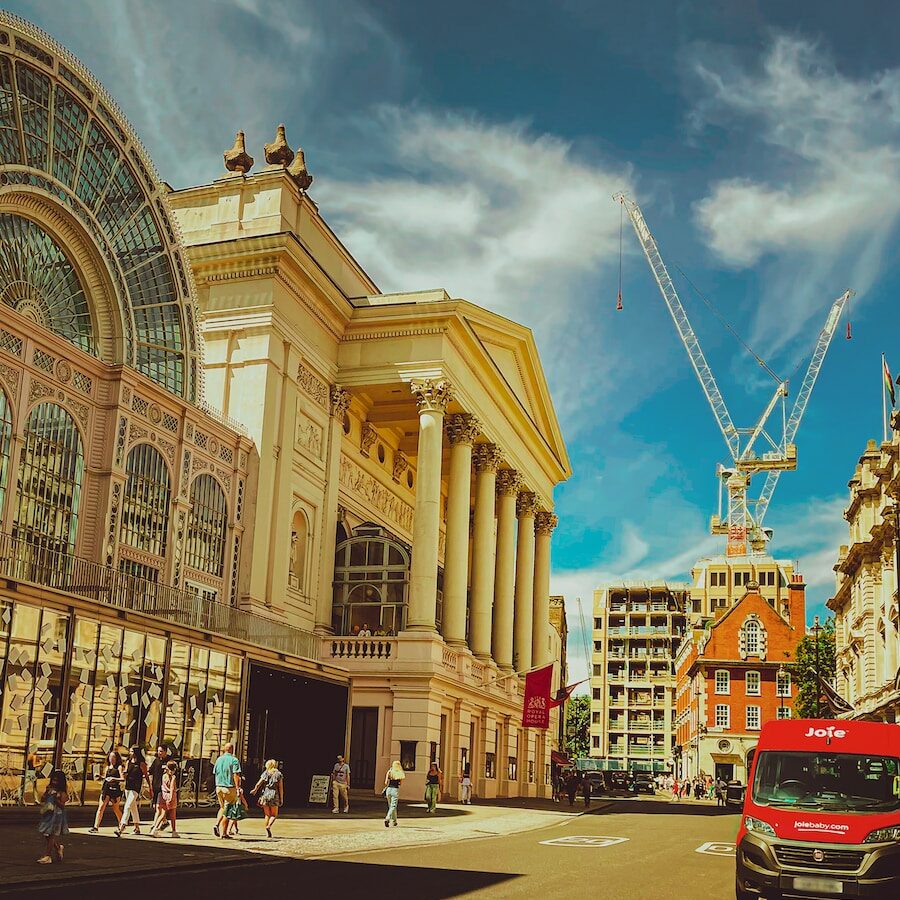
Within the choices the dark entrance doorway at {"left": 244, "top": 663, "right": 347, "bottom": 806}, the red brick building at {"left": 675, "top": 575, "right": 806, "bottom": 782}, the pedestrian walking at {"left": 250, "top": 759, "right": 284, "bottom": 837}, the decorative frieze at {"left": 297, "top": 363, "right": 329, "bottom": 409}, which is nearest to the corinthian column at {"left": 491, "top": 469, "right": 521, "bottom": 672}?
the decorative frieze at {"left": 297, "top": 363, "right": 329, "bottom": 409}

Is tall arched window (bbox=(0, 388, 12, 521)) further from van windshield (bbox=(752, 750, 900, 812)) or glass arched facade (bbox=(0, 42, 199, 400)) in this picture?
van windshield (bbox=(752, 750, 900, 812))

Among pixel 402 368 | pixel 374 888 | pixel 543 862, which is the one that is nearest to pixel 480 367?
pixel 402 368

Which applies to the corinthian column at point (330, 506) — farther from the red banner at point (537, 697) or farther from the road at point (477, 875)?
the road at point (477, 875)

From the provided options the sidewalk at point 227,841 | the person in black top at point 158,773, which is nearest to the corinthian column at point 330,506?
the sidewalk at point 227,841

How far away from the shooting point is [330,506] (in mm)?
50469

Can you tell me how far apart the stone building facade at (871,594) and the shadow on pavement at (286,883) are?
47.9m

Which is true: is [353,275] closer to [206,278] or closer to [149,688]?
[206,278]

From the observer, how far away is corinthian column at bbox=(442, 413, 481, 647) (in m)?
53.0

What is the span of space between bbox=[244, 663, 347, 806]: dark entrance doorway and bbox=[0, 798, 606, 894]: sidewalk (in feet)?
6.17

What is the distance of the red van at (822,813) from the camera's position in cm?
1471

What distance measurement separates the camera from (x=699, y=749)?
10938 cm

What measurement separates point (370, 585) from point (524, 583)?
18.6 m

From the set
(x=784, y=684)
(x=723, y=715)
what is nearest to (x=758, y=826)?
(x=723, y=715)

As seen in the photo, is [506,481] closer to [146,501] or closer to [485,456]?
[485,456]
